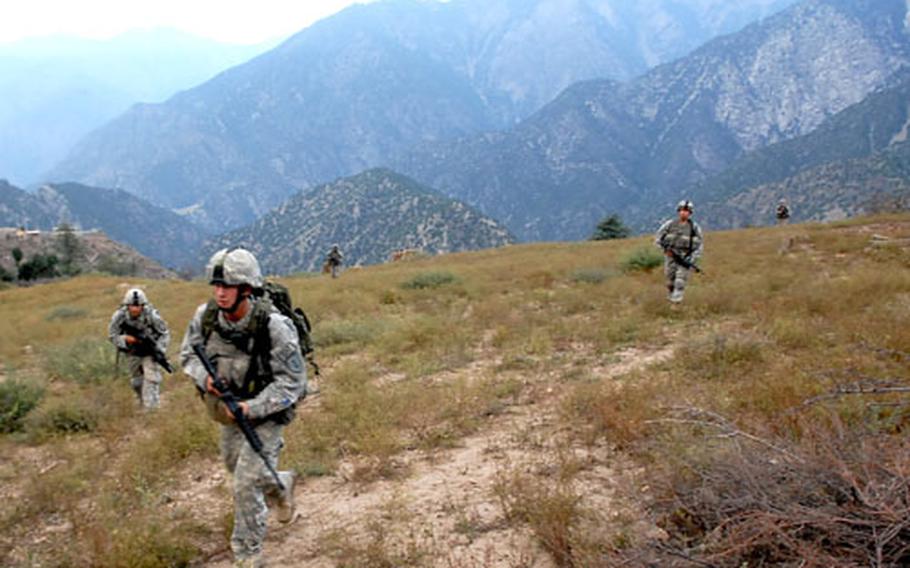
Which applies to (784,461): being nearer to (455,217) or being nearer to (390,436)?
(390,436)

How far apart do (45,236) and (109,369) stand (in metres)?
85.2

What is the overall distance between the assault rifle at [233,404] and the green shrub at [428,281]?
13065 millimetres

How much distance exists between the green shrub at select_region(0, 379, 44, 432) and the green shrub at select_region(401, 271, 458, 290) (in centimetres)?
993

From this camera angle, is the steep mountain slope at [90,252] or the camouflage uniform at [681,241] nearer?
the camouflage uniform at [681,241]

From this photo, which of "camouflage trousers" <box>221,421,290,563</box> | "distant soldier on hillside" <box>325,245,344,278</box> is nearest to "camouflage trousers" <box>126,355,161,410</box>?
"camouflage trousers" <box>221,421,290,563</box>

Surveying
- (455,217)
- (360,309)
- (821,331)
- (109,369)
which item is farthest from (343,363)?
(455,217)

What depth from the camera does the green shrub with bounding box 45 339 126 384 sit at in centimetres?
1015

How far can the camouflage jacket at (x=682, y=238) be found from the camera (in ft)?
34.4

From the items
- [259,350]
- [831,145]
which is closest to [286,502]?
[259,350]

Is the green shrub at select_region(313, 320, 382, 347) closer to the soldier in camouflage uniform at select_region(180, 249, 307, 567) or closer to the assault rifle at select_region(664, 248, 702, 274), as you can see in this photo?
the assault rifle at select_region(664, 248, 702, 274)

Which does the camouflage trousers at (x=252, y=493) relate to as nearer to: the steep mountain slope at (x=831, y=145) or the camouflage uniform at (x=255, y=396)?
the camouflage uniform at (x=255, y=396)

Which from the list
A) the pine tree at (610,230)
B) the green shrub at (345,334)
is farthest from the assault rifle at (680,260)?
the pine tree at (610,230)

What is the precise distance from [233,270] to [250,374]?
2.39ft

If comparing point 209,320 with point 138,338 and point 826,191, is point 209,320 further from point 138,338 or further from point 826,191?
point 826,191
